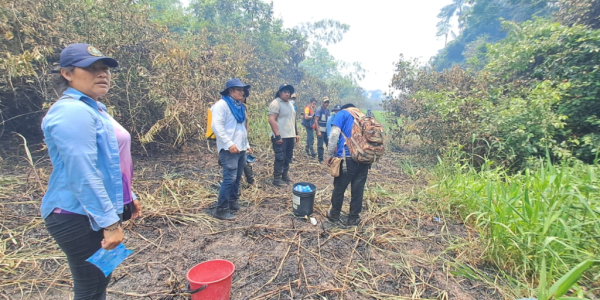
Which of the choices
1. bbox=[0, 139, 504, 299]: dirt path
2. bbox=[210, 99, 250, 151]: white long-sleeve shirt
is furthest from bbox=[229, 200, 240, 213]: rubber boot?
bbox=[210, 99, 250, 151]: white long-sleeve shirt

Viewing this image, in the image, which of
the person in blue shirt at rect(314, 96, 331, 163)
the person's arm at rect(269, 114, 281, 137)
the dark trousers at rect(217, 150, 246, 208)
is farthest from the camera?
the person in blue shirt at rect(314, 96, 331, 163)

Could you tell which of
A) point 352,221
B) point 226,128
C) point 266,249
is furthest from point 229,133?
point 352,221

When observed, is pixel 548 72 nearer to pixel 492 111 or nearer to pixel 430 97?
pixel 492 111

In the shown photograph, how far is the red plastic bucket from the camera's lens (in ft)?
5.81

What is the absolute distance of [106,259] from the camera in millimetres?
1343

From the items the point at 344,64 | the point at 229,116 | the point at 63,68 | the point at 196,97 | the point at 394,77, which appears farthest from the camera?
the point at 344,64

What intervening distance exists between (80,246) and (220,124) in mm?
2107

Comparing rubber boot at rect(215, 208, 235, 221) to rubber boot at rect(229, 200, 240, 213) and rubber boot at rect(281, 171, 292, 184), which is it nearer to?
rubber boot at rect(229, 200, 240, 213)

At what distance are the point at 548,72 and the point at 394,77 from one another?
459 centimetres

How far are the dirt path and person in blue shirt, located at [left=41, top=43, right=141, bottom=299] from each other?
1027 mm

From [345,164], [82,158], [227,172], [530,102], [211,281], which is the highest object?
[530,102]

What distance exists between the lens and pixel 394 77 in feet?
32.7

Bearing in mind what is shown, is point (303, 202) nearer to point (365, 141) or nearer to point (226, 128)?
point (365, 141)

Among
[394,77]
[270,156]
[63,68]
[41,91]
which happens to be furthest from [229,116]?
[394,77]
